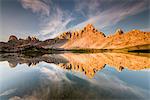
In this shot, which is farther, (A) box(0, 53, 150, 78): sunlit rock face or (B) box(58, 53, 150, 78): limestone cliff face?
(A) box(0, 53, 150, 78): sunlit rock face

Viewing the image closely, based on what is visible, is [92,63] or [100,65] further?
[92,63]

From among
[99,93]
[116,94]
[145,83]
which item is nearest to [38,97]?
[99,93]

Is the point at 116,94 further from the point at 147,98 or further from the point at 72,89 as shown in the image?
the point at 72,89

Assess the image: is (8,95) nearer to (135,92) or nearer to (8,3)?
(135,92)

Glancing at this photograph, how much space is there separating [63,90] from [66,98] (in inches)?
71.0

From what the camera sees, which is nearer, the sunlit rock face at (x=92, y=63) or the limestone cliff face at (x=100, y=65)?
the limestone cliff face at (x=100, y=65)

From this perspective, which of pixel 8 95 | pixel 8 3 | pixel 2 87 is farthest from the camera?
pixel 8 3

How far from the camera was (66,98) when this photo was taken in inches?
432

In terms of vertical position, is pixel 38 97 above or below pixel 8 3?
below

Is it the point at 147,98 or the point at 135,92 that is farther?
the point at 135,92

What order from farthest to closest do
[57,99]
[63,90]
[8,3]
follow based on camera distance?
[8,3] → [63,90] → [57,99]

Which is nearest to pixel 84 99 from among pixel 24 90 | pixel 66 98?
pixel 66 98

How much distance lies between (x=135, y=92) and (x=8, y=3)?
92.7 feet

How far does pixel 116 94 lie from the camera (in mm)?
12062
